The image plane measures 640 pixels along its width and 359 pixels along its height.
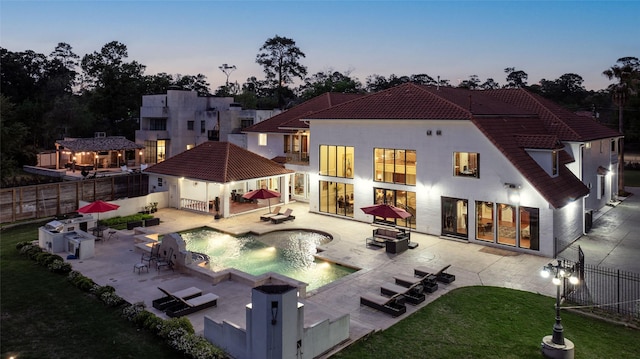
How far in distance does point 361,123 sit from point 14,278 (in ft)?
63.5

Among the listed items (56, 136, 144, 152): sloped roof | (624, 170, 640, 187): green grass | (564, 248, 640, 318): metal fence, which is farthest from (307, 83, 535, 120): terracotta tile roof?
(56, 136, 144, 152): sloped roof

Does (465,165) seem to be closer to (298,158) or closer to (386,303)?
(386,303)

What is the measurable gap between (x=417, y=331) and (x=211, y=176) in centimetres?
1925

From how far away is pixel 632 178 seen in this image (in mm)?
48406

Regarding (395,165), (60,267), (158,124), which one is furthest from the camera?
(158,124)

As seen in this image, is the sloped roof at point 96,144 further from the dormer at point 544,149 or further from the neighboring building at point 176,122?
the dormer at point 544,149

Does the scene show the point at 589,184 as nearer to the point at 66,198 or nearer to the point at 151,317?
the point at 151,317

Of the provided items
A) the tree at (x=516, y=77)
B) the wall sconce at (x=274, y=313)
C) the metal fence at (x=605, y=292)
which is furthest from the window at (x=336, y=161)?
the tree at (x=516, y=77)

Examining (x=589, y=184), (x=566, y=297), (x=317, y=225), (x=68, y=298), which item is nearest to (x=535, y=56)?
(x=589, y=184)

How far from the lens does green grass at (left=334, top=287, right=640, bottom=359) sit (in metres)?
11.1

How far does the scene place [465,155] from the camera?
2278cm

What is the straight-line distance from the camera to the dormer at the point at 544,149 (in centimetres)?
2169

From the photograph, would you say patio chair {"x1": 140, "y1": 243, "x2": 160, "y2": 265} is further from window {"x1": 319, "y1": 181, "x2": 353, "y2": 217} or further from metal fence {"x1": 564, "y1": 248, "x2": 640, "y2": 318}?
metal fence {"x1": 564, "y1": 248, "x2": 640, "y2": 318}

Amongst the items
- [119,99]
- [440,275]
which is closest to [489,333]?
[440,275]
